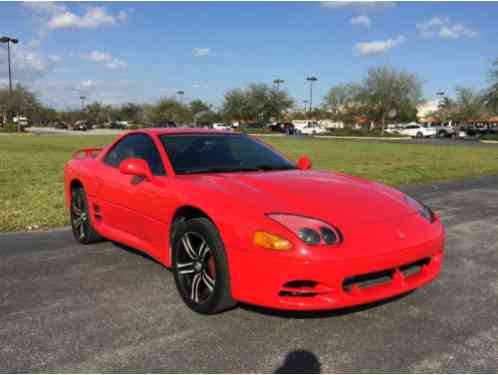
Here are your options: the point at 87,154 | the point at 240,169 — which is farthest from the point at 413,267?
the point at 87,154

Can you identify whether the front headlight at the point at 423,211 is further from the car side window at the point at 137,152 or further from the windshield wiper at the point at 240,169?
the car side window at the point at 137,152

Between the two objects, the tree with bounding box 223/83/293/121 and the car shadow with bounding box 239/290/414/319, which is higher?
the tree with bounding box 223/83/293/121

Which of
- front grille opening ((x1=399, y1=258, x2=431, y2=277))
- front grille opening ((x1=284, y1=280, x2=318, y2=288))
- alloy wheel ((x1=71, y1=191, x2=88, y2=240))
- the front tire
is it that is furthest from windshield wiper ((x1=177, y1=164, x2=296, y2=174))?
alloy wheel ((x1=71, y1=191, x2=88, y2=240))

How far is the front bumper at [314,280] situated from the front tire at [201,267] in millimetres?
106

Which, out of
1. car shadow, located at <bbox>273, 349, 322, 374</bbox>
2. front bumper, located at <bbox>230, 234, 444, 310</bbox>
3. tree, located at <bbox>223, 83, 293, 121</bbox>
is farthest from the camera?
tree, located at <bbox>223, 83, 293, 121</bbox>

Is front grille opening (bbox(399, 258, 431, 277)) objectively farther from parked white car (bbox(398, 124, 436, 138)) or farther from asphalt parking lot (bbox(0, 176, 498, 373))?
parked white car (bbox(398, 124, 436, 138))

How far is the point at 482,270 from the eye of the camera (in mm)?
4359

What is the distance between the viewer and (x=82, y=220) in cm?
518

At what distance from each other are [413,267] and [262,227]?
3.79 feet

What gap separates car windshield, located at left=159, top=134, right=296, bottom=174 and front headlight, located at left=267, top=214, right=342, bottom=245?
1182 millimetres

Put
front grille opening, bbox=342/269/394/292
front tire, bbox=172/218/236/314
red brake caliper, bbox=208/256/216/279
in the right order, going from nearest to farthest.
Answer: front grille opening, bbox=342/269/394/292 → front tire, bbox=172/218/236/314 → red brake caliper, bbox=208/256/216/279

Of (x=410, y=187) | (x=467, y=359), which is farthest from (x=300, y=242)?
(x=410, y=187)

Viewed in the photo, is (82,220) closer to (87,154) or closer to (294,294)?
(87,154)

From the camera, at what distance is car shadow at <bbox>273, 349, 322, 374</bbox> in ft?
8.35
